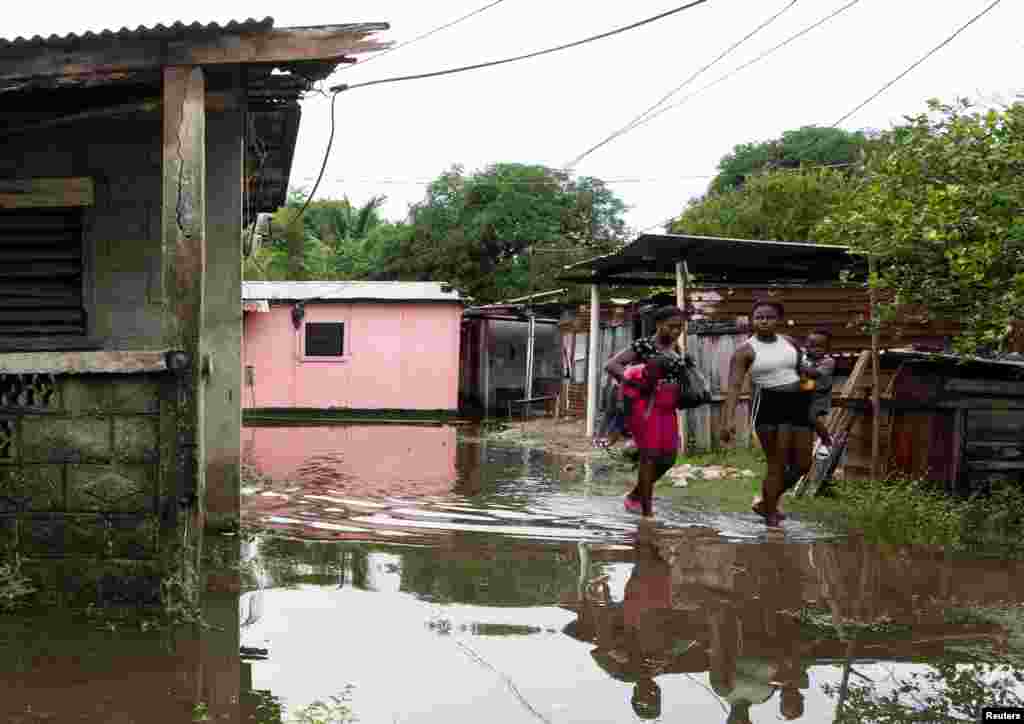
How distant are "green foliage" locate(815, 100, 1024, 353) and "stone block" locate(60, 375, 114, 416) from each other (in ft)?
17.8

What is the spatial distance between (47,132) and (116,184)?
66 cm

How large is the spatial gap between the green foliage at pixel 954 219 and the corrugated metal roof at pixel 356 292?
52.9 ft

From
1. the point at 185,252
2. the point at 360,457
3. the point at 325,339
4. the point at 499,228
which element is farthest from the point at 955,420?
the point at 499,228

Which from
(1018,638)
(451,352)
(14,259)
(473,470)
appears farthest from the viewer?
(451,352)

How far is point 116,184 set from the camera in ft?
26.7

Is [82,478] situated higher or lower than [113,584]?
higher

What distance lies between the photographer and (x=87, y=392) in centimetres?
553

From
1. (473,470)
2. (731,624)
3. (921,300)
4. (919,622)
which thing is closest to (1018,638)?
(919,622)

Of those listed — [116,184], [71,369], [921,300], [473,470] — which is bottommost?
[473,470]

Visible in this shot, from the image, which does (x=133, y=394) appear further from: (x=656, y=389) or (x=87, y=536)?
(x=656, y=389)

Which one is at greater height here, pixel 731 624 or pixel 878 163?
pixel 878 163

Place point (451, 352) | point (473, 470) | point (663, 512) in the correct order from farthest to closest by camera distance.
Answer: point (451, 352) < point (473, 470) < point (663, 512)

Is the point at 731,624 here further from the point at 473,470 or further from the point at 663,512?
the point at 473,470

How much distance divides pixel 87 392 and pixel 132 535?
762 mm
